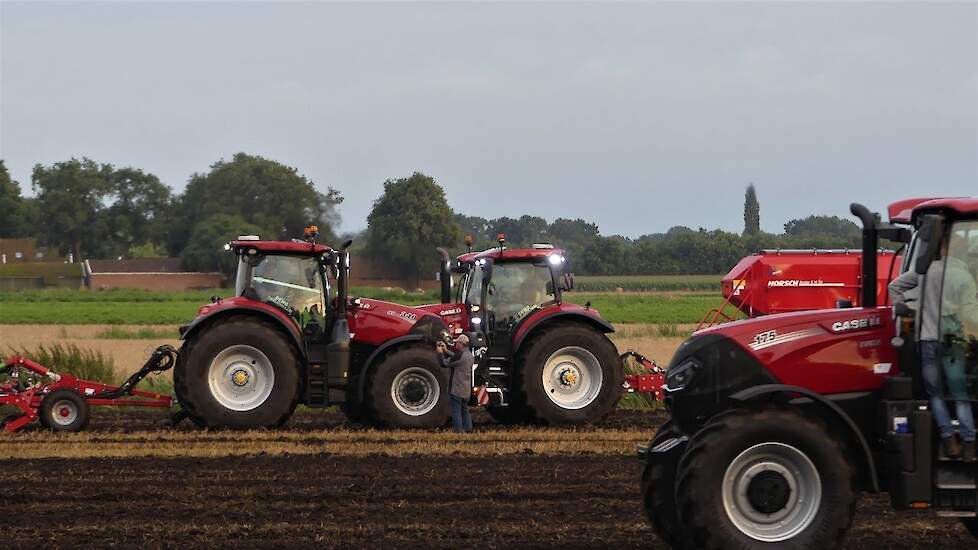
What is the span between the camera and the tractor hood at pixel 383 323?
580 inches

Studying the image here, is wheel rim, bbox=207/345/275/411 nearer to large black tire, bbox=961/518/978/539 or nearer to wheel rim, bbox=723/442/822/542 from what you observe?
wheel rim, bbox=723/442/822/542

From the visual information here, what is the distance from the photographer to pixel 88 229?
236 feet

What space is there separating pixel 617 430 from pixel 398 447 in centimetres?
284

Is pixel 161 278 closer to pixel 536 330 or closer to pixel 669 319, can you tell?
pixel 669 319

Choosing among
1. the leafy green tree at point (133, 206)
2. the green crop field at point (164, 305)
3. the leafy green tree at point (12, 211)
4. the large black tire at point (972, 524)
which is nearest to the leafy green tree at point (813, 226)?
the green crop field at point (164, 305)

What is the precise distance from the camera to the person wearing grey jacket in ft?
22.3

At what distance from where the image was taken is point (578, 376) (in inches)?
589

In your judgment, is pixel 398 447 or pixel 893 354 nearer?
pixel 893 354

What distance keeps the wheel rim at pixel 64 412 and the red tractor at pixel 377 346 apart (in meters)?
1.31

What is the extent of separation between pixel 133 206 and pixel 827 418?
67.9 metres

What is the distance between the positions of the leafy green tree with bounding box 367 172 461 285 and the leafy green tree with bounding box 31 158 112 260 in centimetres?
3208

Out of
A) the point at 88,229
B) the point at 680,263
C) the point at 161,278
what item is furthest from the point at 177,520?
the point at 88,229

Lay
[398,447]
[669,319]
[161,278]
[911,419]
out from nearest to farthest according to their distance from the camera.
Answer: [911,419], [398,447], [669,319], [161,278]

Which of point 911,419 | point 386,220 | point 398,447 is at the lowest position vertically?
point 398,447
